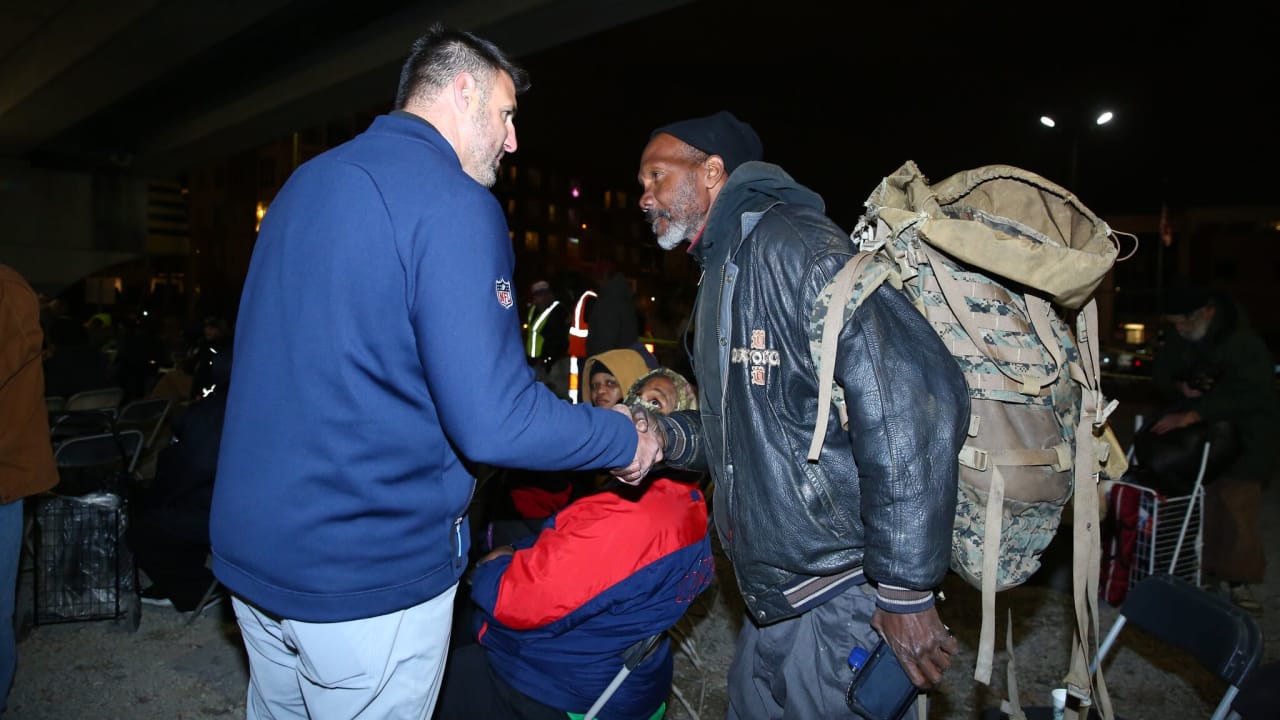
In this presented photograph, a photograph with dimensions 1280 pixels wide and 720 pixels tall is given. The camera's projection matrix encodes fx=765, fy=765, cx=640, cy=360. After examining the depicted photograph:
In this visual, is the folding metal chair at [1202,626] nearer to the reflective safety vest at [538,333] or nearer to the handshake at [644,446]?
the handshake at [644,446]

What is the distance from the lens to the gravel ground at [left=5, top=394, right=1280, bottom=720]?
4.16m

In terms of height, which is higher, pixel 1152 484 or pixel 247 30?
pixel 247 30

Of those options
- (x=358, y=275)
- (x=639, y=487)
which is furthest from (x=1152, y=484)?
(x=358, y=275)

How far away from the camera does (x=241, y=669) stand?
15.0ft

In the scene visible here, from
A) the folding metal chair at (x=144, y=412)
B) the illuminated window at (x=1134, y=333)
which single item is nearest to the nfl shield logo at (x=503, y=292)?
the folding metal chair at (x=144, y=412)

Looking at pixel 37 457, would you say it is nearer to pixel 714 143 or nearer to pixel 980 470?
pixel 714 143

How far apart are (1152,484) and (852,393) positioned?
4.82m

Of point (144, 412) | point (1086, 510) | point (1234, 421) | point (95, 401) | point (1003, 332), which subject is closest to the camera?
point (1003, 332)

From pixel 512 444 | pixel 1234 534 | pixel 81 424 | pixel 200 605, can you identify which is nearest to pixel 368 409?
pixel 512 444

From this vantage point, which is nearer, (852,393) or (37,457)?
(852,393)

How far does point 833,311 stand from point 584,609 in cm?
160

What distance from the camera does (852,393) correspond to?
6.53ft

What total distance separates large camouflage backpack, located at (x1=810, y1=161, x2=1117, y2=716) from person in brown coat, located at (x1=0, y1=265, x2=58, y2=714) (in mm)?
3610

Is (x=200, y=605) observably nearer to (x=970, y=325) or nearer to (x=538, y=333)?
(x=970, y=325)
